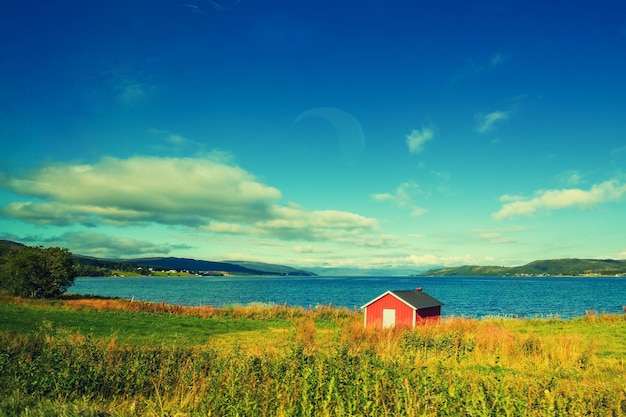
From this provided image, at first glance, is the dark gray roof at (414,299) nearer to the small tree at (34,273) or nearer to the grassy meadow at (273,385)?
the grassy meadow at (273,385)

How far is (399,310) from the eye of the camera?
33.5m

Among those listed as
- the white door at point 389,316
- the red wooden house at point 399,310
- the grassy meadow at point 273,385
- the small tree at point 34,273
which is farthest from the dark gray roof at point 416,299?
the small tree at point 34,273

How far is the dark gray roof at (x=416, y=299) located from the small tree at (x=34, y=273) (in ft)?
146

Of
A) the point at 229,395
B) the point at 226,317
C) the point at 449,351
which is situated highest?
the point at 229,395

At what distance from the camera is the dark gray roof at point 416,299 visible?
3334cm

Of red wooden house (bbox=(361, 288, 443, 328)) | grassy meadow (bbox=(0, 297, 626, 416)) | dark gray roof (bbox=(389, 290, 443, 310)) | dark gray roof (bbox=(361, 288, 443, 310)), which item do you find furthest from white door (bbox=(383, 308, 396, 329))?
grassy meadow (bbox=(0, 297, 626, 416))

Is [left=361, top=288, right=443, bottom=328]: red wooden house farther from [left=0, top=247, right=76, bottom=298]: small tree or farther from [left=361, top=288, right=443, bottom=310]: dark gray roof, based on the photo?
[left=0, top=247, right=76, bottom=298]: small tree

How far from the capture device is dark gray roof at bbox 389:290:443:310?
1313 inches

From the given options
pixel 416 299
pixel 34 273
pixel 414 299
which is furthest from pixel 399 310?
pixel 34 273

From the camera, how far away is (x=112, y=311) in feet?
128

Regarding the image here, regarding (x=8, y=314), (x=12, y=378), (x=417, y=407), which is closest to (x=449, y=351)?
(x=417, y=407)

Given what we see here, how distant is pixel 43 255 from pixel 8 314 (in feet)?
81.6

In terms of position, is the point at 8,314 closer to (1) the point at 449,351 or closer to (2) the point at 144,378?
(2) the point at 144,378

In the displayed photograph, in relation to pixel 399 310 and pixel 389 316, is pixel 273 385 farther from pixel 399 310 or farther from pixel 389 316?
pixel 389 316
